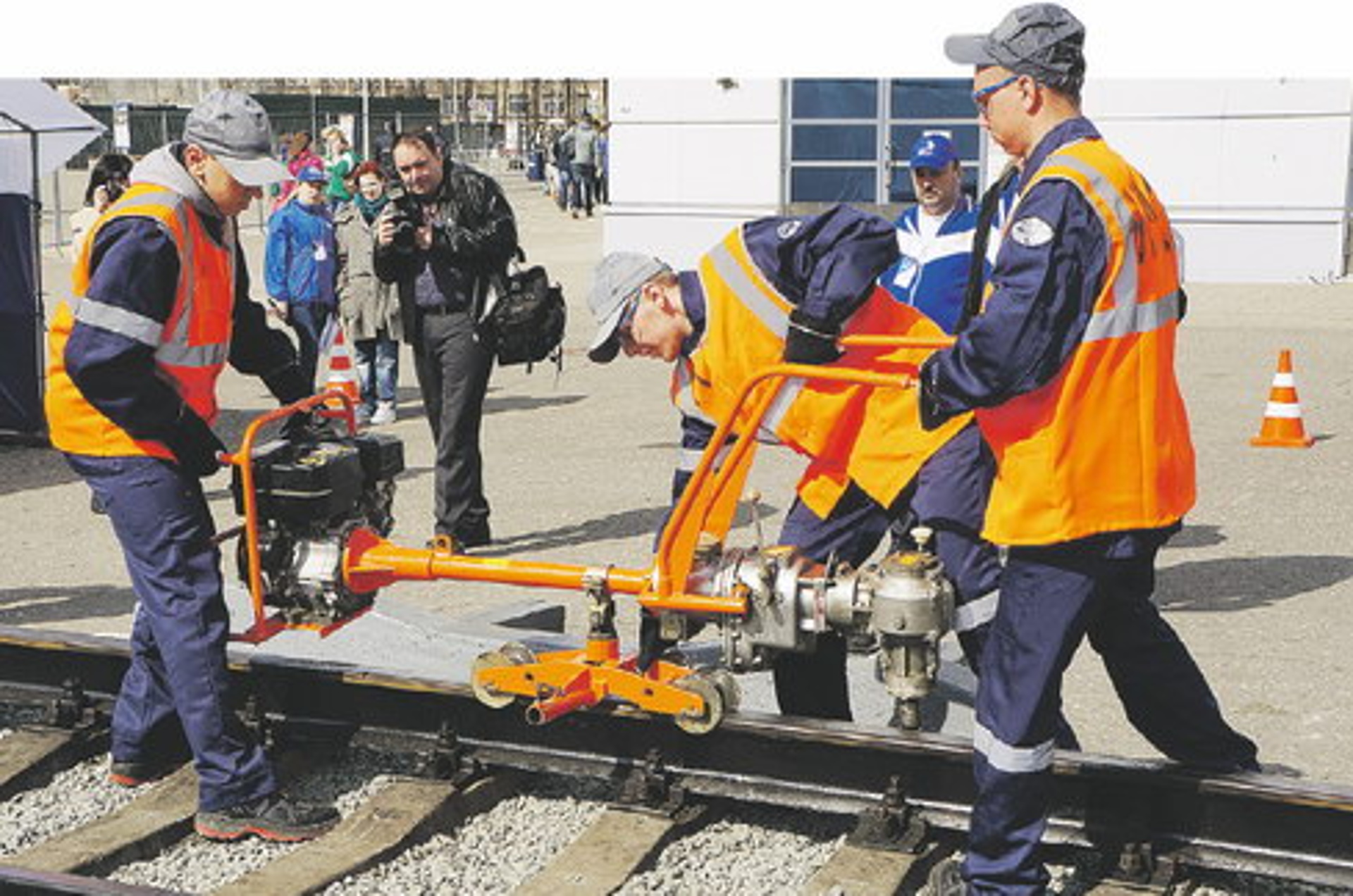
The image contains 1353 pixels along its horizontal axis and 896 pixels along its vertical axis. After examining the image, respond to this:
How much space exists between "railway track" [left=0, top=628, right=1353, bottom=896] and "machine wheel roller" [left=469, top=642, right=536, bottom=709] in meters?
0.30

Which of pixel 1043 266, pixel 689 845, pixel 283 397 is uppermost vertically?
pixel 1043 266

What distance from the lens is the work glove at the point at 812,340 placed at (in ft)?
16.7

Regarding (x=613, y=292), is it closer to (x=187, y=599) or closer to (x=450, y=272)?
(x=187, y=599)

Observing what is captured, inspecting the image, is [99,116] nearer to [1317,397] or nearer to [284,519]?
[1317,397]

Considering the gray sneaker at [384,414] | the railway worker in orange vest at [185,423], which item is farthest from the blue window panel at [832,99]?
the railway worker in orange vest at [185,423]

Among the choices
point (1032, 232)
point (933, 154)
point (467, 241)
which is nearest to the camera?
point (1032, 232)

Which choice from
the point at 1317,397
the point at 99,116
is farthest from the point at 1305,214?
the point at 99,116

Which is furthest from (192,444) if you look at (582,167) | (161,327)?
(582,167)

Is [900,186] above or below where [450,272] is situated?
above

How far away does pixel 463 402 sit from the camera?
9.19 m

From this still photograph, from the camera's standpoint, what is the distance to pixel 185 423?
16.8 feet

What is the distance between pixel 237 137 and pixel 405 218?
13.5 feet

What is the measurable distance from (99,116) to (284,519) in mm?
45811

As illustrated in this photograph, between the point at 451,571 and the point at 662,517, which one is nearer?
the point at 451,571
